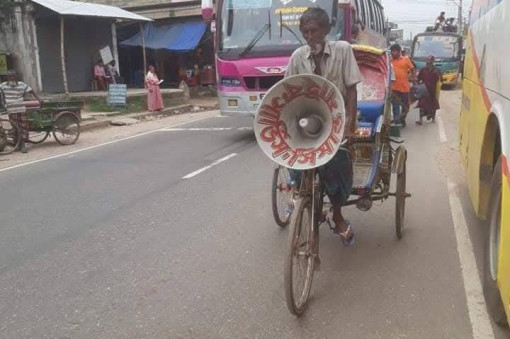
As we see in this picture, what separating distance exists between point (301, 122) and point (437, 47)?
24042 millimetres

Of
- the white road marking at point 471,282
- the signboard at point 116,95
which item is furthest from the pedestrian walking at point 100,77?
the white road marking at point 471,282

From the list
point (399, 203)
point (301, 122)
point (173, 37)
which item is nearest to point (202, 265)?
point (301, 122)

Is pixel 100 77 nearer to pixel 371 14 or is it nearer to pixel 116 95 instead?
pixel 116 95

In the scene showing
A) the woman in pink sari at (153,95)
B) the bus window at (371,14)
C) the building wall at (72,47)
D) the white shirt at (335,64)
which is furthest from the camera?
the building wall at (72,47)

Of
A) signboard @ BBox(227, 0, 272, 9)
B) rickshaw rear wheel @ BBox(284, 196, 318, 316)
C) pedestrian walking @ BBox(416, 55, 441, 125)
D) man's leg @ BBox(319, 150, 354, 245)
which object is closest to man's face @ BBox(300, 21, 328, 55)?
man's leg @ BBox(319, 150, 354, 245)

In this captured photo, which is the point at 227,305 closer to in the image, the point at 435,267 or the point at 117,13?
the point at 435,267

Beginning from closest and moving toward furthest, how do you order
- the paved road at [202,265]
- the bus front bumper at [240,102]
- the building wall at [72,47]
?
the paved road at [202,265]
the bus front bumper at [240,102]
the building wall at [72,47]

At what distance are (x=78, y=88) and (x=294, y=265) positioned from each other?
19.7 meters

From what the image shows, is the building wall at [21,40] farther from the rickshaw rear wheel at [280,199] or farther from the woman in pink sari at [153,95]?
the rickshaw rear wheel at [280,199]

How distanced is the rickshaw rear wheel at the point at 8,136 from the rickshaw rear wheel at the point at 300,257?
887 cm

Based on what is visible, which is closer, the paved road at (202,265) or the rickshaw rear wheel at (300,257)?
the rickshaw rear wheel at (300,257)

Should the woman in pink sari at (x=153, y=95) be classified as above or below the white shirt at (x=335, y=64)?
below

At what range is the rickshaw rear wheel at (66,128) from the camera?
11453mm

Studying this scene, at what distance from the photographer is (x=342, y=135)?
343cm
